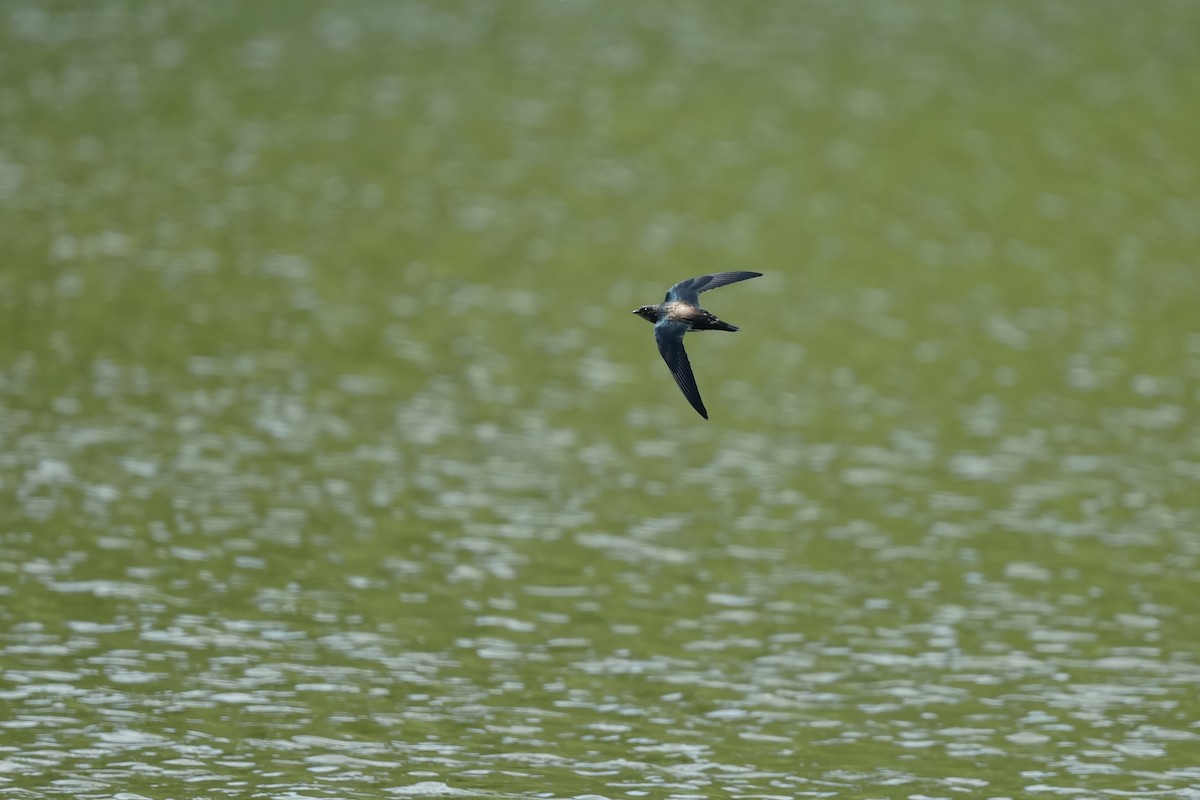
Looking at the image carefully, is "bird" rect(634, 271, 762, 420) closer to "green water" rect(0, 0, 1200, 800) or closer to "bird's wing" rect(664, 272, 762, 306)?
"bird's wing" rect(664, 272, 762, 306)

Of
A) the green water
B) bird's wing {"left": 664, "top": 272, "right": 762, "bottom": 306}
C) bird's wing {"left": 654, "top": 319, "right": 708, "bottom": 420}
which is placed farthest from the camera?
the green water

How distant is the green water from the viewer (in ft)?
118

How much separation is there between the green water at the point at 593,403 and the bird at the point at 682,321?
903 cm

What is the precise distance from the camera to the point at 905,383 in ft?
203

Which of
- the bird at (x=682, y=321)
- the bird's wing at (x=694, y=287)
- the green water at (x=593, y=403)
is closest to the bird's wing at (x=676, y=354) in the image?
the bird at (x=682, y=321)

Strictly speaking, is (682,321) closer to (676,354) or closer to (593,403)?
(676,354)

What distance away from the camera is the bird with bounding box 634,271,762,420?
25.9m

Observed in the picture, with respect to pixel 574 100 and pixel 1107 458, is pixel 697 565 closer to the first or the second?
pixel 1107 458

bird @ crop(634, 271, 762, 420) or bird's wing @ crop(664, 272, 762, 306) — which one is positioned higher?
bird's wing @ crop(664, 272, 762, 306)

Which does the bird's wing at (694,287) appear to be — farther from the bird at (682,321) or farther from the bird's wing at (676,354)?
the bird's wing at (676,354)

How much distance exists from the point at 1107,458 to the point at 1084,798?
78.0 feet

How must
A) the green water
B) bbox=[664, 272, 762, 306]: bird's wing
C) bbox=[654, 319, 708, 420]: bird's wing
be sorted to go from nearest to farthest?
bbox=[654, 319, 708, 420]: bird's wing, bbox=[664, 272, 762, 306]: bird's wing, the green water

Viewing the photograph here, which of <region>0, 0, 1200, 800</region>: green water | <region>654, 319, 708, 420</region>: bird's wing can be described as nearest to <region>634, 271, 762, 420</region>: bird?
<region>654, 319, 708, 420</region>: bird's wing

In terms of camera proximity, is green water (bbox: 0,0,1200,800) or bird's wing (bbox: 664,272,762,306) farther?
green water (bbox: 0,0,1200,800)
